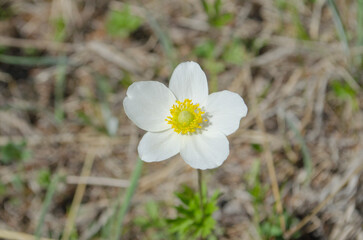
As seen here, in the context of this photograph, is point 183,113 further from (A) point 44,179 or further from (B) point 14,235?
(B) point 14,235

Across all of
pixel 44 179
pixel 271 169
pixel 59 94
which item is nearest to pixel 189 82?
pixel 271 169

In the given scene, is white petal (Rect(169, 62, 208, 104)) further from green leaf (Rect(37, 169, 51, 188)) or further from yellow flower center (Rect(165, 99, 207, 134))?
green leaf (Rect(37, 169, 51, 188))

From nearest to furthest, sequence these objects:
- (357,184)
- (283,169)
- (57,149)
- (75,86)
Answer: (357,184) < (283,169) < (57,149) < (75,86)

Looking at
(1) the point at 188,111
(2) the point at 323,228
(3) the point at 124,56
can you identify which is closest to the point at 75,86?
(3) the point at 124,56

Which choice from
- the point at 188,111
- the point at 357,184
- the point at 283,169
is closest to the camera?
the point at 188,111

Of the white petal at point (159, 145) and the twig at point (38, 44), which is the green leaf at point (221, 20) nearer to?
the twig at point (38, 44)

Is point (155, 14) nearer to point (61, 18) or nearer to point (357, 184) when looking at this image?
point (61, 18)
